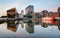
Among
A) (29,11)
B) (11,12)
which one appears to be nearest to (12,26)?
(11,12)

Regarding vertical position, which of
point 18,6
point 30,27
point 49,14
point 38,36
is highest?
point 18,6

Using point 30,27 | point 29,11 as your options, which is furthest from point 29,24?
point 29,11

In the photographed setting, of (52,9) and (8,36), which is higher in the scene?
(52,9)

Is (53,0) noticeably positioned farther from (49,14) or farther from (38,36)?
(38,36)

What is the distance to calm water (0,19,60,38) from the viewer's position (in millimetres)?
2053

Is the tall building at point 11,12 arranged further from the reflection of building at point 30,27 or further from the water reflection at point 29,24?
the reflection of building at point 30,27

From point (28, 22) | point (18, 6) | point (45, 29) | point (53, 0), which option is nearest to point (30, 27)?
point (28, 22)

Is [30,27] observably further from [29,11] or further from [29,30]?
[29,11]

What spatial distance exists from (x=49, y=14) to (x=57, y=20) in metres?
0.16

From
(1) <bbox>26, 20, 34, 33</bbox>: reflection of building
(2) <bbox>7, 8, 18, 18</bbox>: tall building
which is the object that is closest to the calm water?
(1) <bbox>26, 20, 34, 33</bbox>: reflection of building

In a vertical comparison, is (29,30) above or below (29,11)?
below

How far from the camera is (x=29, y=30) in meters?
2.08

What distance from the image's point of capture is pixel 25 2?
2.10 metres

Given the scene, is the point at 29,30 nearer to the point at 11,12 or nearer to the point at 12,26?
the point at 12,26
